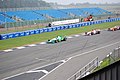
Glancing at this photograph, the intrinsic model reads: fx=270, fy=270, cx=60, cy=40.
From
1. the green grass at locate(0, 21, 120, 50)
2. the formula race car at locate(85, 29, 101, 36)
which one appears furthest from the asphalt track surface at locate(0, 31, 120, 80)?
Result: the formula race car at locate(85, 29, 101, 36)

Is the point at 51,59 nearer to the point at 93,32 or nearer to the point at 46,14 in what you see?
the point at 46,14

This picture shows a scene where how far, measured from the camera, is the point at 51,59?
14.2m

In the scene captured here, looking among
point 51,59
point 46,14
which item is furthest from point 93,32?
point 51,59

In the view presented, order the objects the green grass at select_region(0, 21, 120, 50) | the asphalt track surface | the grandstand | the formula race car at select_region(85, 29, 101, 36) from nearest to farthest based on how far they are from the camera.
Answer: the asphalt track surface, the grandstand, the green grass at select_region(0, 21, 120, 50), the formula race car at select_region(85, 29, 101, 36)

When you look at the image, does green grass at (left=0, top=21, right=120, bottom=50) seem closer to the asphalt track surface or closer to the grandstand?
the asphalt track surface

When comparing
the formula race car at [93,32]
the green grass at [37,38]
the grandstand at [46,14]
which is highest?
the grandstand at [46,14]

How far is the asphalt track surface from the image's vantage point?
10.9 meters

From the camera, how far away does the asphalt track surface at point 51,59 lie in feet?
35.9

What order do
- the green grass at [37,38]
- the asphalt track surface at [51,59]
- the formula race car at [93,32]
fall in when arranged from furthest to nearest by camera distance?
the formula race car at [93,32]
the green grass at [37,38]
the asphalt track surface at [51,59]

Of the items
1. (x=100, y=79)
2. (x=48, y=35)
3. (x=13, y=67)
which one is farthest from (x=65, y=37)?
(x=100, y=79)

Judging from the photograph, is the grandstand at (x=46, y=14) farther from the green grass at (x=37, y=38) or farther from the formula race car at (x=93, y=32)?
the formula race car at (x=93, y=32)

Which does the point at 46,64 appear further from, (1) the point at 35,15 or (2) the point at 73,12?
(2) the point at 73,12

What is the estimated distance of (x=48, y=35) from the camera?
69.9 ft

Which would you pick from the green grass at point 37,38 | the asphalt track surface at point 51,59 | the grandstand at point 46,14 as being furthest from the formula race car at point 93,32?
the asphalt track surface at point 51,59
